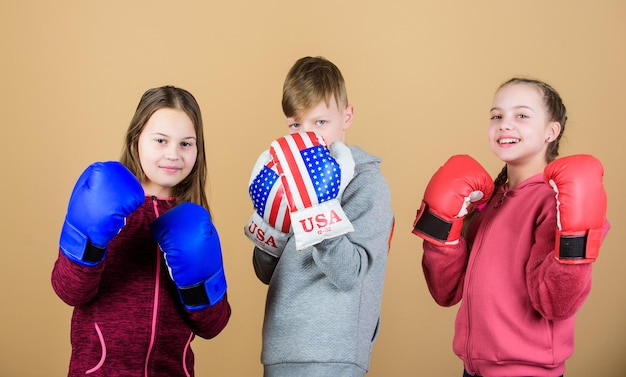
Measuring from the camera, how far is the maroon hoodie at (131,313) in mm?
1726

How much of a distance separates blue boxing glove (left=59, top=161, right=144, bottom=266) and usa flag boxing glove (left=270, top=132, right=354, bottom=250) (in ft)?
1.21

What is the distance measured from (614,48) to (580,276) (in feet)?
6.18

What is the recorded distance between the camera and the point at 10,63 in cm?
320

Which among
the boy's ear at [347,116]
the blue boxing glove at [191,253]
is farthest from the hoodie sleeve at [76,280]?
the boy's ear at [347,116]

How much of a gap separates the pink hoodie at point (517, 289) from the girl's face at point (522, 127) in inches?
3.5

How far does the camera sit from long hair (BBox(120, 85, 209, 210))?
1.96 meters

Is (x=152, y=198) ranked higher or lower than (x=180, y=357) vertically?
higher

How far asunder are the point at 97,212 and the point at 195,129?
0.47 metres

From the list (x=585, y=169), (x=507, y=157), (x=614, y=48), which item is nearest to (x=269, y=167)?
(x=507, y=157)

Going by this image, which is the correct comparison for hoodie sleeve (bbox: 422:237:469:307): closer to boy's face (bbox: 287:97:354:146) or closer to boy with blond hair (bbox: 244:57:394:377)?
boy with blond hair (bbox: 244:57:394:377)

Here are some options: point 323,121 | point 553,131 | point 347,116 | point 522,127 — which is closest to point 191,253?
point 323,121

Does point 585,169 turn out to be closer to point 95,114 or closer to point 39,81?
point 95,114

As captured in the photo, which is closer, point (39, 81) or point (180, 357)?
point (180, 357)

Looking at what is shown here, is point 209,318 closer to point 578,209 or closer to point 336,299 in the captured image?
point 336,299
